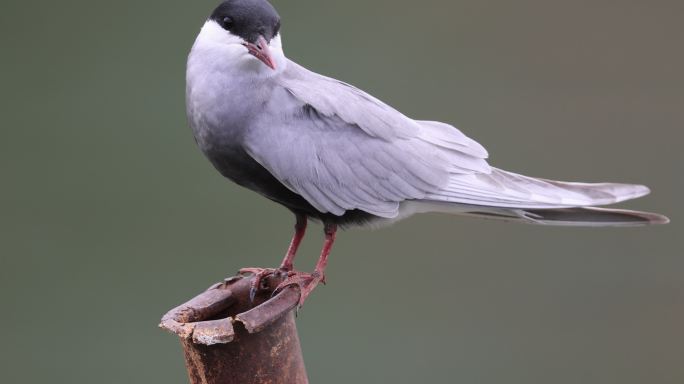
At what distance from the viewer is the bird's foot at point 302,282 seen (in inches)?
71.4

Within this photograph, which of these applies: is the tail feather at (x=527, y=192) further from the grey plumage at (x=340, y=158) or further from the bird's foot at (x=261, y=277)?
the bird's foot at (x=261, y=277)

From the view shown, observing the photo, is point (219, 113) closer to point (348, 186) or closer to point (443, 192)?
point (348, 186)

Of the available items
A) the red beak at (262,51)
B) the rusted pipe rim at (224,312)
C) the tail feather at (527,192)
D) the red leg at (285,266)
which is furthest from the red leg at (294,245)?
the red beak at (262,51)

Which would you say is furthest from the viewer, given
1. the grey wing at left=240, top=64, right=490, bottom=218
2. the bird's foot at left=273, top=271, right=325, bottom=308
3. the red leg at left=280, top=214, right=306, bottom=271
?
the red leg at left=280, top=214, right=306, bottom=271

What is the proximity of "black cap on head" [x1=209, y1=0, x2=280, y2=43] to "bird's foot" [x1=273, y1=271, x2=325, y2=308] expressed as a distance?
497mm

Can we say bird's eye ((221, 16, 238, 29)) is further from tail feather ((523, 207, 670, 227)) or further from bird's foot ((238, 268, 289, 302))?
tail feather ((523, 207, 670, 227))

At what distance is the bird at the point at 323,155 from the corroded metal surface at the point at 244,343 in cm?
19

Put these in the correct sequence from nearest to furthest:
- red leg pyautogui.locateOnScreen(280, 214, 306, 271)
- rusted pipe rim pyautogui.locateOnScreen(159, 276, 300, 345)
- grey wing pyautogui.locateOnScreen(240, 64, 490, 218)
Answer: rusted pipe rim pyautogui.locateOnScreen(159, 276, 300, 345)
grey wing pyautogui.locateOnScreen(240, 64, 490, 218)
red leg pyautogui.locateOnScreen(280, 214, 306, 271)

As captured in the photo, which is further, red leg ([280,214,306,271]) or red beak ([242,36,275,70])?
red leg ([280,214,306,271])

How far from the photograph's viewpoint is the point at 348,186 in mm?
1994

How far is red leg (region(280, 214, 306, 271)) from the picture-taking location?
6.68ft

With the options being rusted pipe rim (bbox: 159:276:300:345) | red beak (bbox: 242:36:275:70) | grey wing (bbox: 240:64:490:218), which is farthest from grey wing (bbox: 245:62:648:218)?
rusted pipe rim (bbox: 159:276:300:345)

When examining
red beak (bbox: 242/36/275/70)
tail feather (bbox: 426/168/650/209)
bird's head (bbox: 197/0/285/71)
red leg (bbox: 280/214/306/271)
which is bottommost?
red leg (bbox: 280/214/306/271)

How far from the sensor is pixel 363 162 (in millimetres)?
2031
